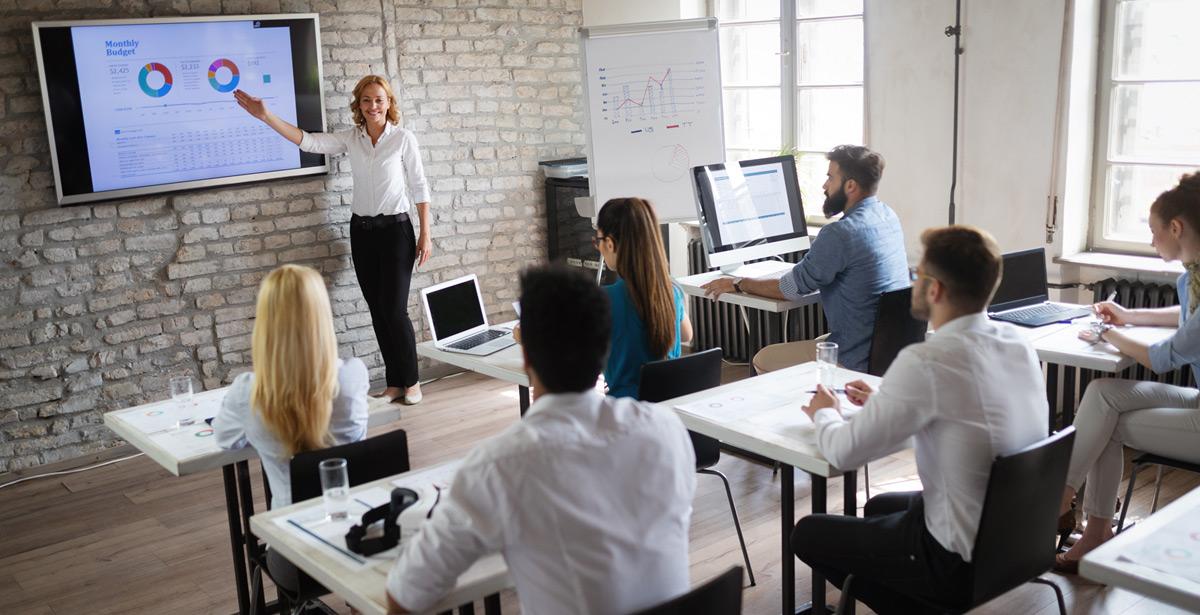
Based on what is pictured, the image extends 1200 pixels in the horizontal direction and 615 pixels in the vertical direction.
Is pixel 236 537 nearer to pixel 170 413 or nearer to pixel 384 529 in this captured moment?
pixel 170 413

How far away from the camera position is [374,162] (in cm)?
567

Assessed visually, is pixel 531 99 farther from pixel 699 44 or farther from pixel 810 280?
pixel 810 280

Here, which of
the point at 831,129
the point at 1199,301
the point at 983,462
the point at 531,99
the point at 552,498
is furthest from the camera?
the point at 531,99

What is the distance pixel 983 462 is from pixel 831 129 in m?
4.06

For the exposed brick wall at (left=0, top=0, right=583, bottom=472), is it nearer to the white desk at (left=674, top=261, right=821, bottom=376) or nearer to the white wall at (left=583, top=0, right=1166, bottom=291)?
the white desk at (left=674, top=261, right=821, bottom=376)

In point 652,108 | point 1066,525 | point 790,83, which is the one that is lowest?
point 1066,525

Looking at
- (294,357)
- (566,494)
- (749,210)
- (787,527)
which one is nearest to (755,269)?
(749,210)

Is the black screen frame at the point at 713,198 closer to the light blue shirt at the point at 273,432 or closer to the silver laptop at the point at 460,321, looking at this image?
the silver laptop at the point at 460,321

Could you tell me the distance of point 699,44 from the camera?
19.0 ft

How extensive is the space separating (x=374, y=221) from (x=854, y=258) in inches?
106

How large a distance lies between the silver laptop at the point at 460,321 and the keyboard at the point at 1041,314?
1889mm

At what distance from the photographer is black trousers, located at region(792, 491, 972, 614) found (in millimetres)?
2430

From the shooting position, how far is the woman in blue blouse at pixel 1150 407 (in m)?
3.35

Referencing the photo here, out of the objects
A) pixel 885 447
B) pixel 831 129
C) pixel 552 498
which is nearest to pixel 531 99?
pixel 831 129
